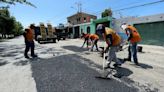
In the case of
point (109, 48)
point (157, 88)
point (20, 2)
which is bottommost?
point (157, 88)

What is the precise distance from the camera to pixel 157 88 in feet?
17.3

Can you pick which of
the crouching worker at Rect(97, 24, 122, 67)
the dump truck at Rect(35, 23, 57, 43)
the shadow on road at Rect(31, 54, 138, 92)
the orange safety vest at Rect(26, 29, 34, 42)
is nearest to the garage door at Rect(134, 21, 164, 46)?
the dump truck at Rect(35, 23, 57, 43)

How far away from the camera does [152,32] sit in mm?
22625

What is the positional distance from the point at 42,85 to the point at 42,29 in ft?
73.4

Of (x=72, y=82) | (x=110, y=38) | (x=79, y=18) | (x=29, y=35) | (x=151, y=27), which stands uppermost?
(x=79, y=18)

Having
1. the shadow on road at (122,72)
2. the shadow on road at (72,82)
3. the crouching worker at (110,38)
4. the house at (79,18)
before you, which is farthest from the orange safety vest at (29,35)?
the house at (79,18)

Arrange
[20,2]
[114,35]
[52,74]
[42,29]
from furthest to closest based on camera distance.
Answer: [42,29], [20,2], [114,35], [52,74]

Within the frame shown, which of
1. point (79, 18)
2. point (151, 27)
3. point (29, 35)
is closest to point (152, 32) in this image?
point (151, 27)

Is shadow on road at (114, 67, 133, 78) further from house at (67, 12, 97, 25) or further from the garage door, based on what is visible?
house at (67, 12, 97, 25)

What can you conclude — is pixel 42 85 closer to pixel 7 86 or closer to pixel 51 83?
pixel 51 83

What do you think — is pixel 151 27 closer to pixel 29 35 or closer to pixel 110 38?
pixel 29 35

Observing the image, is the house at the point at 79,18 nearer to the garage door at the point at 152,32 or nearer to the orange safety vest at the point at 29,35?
the garage door at the point at 152,32

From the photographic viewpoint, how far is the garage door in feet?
70.0

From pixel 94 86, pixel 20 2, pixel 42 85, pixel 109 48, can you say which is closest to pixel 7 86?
pixel 42 85
